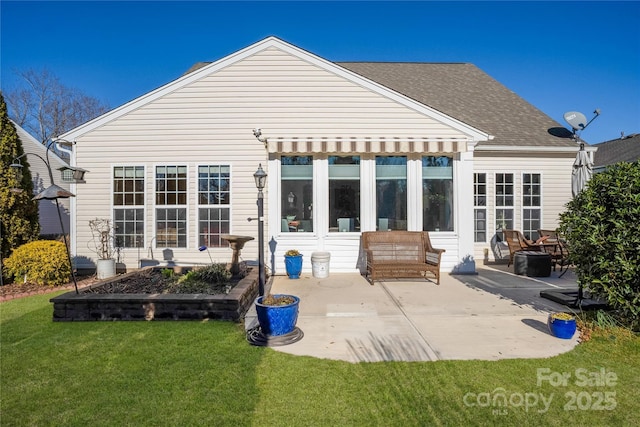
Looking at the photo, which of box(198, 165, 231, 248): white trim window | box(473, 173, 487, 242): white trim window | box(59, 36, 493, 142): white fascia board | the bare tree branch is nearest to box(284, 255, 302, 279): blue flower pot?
box(198, 165, 231, 248): white trim window

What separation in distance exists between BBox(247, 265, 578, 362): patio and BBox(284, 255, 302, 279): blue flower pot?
23 cm

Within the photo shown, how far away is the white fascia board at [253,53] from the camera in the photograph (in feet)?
31.1

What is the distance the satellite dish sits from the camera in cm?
1089

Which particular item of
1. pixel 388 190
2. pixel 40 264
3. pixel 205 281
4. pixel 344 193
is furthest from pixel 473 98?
pixel 40 264

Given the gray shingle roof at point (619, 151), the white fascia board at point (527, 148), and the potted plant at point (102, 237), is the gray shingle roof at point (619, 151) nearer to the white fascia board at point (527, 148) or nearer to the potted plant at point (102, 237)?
the white fascia board at point (527, 148)

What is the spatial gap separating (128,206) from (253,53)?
5844 mm

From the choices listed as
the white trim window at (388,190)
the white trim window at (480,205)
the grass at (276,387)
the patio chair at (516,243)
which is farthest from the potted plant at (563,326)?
the white trim window at (480,205)

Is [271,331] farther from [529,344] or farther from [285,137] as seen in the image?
[285,137]

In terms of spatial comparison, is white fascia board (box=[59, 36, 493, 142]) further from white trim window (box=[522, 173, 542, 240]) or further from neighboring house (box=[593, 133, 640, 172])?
neighboring house (box=[593, 133, 640, 172])

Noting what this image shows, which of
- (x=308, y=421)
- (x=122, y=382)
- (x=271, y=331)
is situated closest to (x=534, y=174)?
(x=271, y=331)

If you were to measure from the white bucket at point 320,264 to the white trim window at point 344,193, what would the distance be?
980 mm

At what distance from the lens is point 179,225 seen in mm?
9672

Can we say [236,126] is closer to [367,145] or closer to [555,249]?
[367,145]

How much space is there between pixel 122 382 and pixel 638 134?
3492cm
